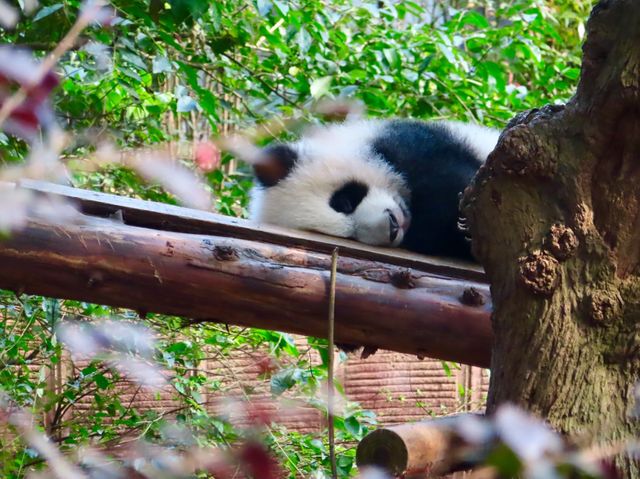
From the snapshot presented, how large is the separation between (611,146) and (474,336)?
666 millimetres

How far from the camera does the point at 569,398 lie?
143 cm

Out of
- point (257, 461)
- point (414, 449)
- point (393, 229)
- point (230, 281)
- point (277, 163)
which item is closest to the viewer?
point (257, 461)

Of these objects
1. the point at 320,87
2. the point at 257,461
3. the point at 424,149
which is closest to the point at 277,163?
the point at 320,87

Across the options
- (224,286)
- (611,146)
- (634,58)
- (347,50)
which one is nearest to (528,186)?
(611,146)

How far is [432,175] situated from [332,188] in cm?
35

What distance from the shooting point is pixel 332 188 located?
9.54 feet

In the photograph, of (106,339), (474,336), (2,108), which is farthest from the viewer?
(474,336)

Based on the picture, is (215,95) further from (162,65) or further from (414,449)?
(414,449)

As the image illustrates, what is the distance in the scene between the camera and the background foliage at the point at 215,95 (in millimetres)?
2648

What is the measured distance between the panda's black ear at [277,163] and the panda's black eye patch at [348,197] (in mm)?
216

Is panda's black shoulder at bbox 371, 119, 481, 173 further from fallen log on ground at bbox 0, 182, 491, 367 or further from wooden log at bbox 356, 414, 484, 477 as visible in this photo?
wooden log at bbox 356, 414, 484, 477

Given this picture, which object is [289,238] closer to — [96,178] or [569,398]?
[569,398]

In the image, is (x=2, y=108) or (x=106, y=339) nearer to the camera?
(x=2, y=108)

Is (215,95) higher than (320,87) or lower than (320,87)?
higher
